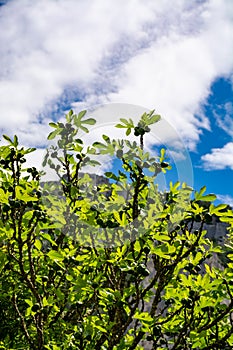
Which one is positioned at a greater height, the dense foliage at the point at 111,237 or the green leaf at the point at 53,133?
the green leaf at the point at 53,133

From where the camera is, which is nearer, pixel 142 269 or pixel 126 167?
pixel 142 269

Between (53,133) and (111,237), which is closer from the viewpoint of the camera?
(53,133)

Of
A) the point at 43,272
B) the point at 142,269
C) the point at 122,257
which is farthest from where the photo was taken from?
the point at 43,272

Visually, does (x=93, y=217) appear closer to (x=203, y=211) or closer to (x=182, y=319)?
(x=203, y=211)

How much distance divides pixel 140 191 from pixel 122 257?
2.29 ft

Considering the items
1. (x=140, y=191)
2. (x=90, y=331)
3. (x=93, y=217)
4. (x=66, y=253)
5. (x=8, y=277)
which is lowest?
(x=90, y=331)

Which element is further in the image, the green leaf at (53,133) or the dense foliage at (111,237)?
the green leaf at (53,133)

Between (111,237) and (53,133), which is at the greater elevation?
(53,133)

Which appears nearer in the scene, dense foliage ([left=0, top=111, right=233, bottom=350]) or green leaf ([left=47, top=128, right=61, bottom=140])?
dense foliage ([left=0, top=111, right=233, bottom=350])

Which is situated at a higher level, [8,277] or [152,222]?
[152,222]

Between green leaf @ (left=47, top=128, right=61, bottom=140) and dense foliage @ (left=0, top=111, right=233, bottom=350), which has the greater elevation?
green leaf @ (left=47, top=128, right=61, bottom=140)

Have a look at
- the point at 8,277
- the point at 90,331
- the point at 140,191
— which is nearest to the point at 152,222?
the point at 140,191

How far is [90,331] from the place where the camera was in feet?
13.9

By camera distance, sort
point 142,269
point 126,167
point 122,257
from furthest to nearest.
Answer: point 126,167, point 122,257, point 142,269
